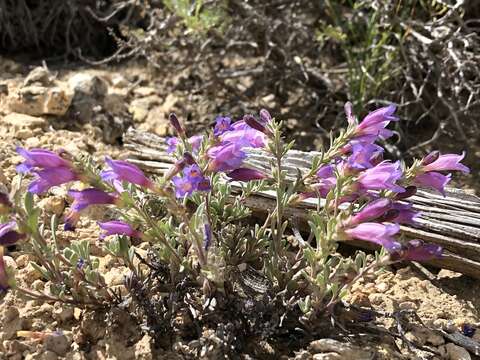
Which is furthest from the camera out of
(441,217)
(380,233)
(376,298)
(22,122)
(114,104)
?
(114,104)

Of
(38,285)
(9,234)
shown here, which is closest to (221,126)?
(9,234)

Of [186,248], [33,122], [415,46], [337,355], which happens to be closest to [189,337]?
[186,248]

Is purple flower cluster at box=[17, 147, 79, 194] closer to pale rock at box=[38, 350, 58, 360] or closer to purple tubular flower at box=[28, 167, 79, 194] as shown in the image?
purple tubular flower at box=[28, 167, 79, 194]

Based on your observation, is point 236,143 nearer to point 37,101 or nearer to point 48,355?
point 48,355

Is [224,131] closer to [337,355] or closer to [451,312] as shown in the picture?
[337,355]

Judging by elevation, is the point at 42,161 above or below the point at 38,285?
above
